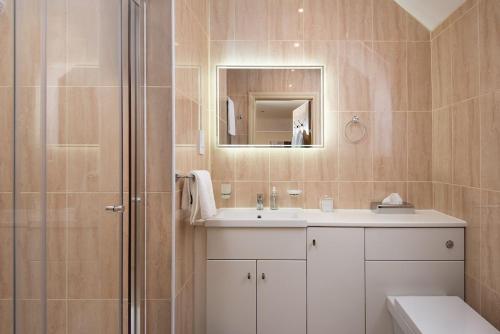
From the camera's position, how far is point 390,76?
2.39m

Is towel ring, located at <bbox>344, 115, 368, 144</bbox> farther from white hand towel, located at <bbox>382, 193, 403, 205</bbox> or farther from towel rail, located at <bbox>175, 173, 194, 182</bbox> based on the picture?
towel rail, located at <bbox>175, 173, 194, 182</bbox>

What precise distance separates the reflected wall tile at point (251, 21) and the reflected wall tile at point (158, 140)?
3.86 ft

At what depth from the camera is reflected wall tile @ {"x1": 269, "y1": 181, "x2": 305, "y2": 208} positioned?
2.44 m

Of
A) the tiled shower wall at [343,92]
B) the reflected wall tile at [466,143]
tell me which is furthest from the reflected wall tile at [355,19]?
the reflected wall tile at [466,143]

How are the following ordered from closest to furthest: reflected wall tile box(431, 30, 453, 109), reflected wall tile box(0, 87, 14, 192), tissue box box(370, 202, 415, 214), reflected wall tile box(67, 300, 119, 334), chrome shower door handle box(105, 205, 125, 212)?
reflected wall tile box(0, 87, 14, 192) → reflected wall tile box(67, 300, 119, 334) → chrome shower door handle box(105, 205, 125, 212) → reflected wall tile box(431, 30, 453, 109) → tissue box box(370, 202, 415, 214)

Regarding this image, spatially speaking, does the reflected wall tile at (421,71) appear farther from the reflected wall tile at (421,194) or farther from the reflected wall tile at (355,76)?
the reflected wall tile at (421,194)

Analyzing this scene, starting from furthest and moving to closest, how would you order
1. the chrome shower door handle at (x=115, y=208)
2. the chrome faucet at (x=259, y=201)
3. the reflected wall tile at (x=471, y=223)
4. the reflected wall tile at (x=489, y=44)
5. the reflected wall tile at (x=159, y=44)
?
the chrome faucet at (x=259, y=201)
the reflected wall tile at (x=471, y=223)
the reflected wall tile at (x=489, y=44)
the reflected wall tile at (x=159, y=44)
the chrome shower door handle at (x=115, y=208)

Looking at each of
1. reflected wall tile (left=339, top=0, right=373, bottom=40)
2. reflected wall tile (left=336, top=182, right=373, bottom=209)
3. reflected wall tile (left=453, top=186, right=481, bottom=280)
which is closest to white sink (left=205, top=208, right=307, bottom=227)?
reflected wall tile (left=336, top=182, right=373, bottom=209)

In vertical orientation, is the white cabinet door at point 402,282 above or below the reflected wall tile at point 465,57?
below

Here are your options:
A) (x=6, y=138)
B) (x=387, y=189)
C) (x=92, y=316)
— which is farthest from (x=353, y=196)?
(x=6, y=138)

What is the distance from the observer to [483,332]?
1.45m

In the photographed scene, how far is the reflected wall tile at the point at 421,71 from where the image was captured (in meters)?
2.38

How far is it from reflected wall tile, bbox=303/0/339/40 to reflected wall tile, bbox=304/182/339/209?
1.11 meters

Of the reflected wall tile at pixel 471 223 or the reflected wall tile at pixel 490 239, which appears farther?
the reflected wall tile at pixel 471 223
